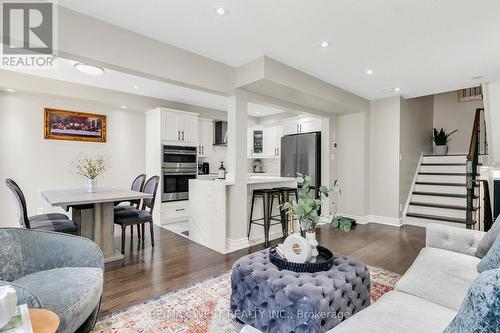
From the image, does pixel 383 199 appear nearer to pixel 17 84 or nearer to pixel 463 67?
pixel 463 67

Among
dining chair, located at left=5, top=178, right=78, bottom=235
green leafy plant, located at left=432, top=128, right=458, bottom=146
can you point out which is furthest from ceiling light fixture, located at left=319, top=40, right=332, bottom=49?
green leafy plant, located at left=432, top=128, right=458, bottom=146

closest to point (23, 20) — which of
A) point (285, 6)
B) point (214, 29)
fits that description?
point (214, 29)

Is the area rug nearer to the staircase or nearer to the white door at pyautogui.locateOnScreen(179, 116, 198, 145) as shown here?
the staircase

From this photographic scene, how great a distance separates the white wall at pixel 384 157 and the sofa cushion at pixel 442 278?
3.33 metres

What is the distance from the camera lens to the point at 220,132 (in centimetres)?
650

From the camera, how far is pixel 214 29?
267 centimetres

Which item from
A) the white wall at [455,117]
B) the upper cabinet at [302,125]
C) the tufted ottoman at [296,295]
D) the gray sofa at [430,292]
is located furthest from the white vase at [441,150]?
the tufted ottoman at [296,295]

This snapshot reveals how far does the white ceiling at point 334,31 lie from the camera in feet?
7.51

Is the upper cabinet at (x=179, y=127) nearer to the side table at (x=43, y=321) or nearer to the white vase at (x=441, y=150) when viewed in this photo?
the side table at (x=43, y=321)

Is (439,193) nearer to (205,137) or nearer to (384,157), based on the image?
(384,157)

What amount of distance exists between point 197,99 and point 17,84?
2.89 m

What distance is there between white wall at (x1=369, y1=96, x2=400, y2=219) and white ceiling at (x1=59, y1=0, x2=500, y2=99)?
1.40 m

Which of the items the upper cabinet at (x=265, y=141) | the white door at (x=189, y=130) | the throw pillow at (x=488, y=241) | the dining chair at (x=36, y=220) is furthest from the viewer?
the upper cabinet at (x=265, y=141)

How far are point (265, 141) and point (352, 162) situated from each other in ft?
7.95
